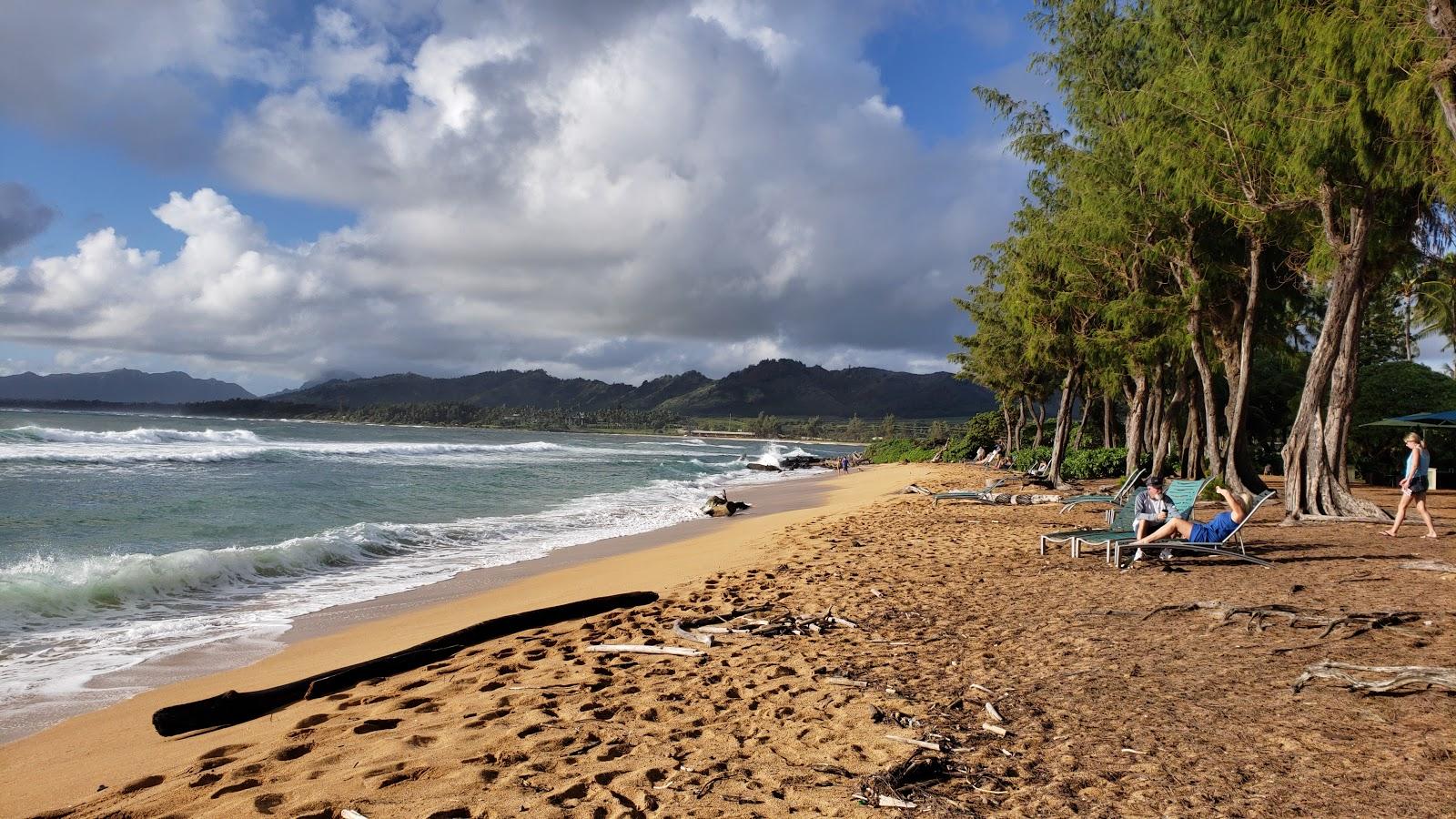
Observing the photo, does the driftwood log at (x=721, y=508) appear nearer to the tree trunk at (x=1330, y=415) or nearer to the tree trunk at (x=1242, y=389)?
the tree trunk at (x=1242, y=389)

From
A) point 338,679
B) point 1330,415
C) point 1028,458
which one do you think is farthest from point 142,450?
point 1330,415

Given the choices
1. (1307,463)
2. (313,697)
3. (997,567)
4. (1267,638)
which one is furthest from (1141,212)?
(313,697)

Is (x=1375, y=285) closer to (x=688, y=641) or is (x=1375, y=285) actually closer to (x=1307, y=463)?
(x=1307, y=463)

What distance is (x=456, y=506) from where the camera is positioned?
20141 millimetres

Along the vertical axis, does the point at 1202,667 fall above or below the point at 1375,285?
below

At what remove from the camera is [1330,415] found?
12156mm

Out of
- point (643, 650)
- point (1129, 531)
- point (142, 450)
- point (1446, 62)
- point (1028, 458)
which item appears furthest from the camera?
point (142, 450)

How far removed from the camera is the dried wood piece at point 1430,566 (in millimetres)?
7562

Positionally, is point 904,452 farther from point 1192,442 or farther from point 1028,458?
point 1192,442

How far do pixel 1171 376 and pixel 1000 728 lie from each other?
79.9 ft

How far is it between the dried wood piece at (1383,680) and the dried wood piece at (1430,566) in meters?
4.35

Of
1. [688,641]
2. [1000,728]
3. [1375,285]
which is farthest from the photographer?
[1375,285]

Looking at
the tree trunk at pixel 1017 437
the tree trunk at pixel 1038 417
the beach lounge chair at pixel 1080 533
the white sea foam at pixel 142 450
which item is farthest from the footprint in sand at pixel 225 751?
the tree trunk at pixel 1017 437

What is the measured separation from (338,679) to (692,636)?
2495 mm
